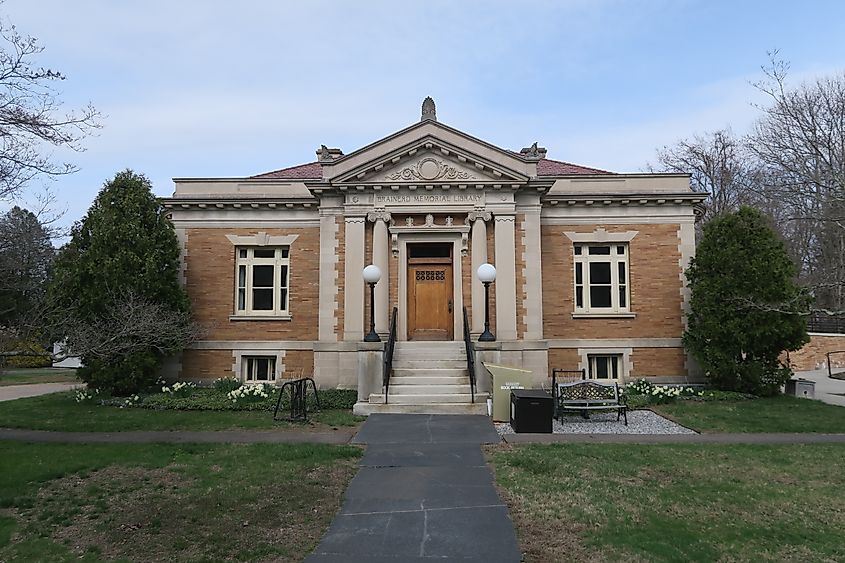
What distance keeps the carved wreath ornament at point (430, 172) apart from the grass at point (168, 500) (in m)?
8.77

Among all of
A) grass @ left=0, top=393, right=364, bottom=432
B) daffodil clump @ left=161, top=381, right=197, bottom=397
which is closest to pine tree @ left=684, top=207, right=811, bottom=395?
grass @ left=0, top=393, right=364, bottom=432

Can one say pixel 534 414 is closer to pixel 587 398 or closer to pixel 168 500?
pixel 587 398

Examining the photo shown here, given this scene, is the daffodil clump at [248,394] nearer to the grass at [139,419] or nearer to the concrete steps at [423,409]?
the grass at [139,419]

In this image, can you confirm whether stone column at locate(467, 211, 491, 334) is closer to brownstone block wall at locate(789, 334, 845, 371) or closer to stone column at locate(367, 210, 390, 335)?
stone column at locate(367, 210, 390, 335)

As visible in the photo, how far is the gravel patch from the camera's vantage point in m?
11.3

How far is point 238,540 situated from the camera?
548 centimetres

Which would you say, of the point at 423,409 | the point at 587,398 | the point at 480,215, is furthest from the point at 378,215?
the point at 587,398

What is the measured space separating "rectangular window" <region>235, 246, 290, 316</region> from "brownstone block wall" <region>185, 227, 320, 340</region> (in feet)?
0.90

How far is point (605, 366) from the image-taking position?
17.5 m

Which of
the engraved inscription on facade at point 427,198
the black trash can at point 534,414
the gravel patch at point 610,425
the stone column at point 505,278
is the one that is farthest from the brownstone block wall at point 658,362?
the black trash can at point 534,414

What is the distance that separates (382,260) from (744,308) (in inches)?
384

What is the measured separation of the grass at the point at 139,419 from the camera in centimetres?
1179

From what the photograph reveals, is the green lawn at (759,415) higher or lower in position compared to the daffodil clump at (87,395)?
lower

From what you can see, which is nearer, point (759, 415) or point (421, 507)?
point (421, 507)
